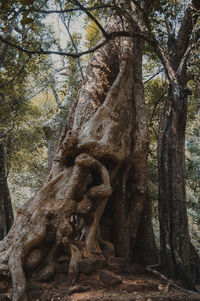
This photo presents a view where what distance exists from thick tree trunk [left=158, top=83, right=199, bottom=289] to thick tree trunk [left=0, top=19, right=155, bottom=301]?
0.39 metres

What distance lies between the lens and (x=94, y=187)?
12.3ft

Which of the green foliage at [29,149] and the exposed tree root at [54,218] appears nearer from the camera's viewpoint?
the exposed tree root at [54,218]

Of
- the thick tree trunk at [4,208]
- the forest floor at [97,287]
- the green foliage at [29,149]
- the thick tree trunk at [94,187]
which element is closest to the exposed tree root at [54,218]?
the thick tree trunk at [94,187]

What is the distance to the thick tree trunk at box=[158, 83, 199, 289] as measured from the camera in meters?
4.19

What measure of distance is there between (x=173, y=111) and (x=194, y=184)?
14398 millimetres

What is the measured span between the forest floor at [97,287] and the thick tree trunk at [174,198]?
59 cm

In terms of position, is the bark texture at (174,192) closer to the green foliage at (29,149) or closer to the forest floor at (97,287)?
the forest floor at (97,287)

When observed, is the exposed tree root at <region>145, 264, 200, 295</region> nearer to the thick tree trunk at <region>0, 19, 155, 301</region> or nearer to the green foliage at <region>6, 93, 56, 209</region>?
the thick tree trunk at <region>0, 19, 155, 301</region>

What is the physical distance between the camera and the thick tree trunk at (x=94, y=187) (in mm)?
3242

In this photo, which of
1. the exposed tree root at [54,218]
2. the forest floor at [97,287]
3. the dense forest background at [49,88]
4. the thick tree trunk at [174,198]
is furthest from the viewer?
the dense forest background at [49,88]

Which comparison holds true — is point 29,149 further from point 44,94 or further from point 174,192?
point 174,192

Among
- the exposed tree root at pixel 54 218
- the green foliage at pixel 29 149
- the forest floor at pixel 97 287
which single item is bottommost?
the forest floor at pixel 97 287

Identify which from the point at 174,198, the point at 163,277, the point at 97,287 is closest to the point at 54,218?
the point at 97,287

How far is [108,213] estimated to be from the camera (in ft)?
15.9
